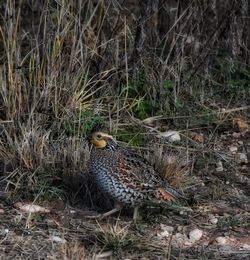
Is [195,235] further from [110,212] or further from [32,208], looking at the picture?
[32,208]

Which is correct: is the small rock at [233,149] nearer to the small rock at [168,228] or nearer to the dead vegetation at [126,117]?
the dead vegetation at [126,117]

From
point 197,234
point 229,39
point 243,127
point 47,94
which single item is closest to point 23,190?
point 47,94

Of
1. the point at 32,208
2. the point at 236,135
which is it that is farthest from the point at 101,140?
the point at 236,135

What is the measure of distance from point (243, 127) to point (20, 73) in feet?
7.47

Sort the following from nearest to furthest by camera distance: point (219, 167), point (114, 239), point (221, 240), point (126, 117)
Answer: point (114, 239)
point (221, 240)
point (219, 167)
point (126, 117)

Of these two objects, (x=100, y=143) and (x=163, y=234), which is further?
(x=100, y=143)

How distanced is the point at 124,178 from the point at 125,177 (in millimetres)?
11

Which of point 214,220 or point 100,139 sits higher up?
point 100,139

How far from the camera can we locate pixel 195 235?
19.7 ft

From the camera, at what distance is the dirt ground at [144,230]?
557 cm

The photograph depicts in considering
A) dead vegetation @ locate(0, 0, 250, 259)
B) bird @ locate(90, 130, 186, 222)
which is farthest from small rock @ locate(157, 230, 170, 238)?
bird @ locate(90, 130, 186, 222)

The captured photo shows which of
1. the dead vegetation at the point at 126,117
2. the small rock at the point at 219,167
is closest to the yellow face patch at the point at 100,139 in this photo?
the dead vegetation at the point at 126,117

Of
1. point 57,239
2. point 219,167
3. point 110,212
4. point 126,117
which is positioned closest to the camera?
point 57,239

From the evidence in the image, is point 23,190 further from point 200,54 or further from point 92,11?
point 200,54
